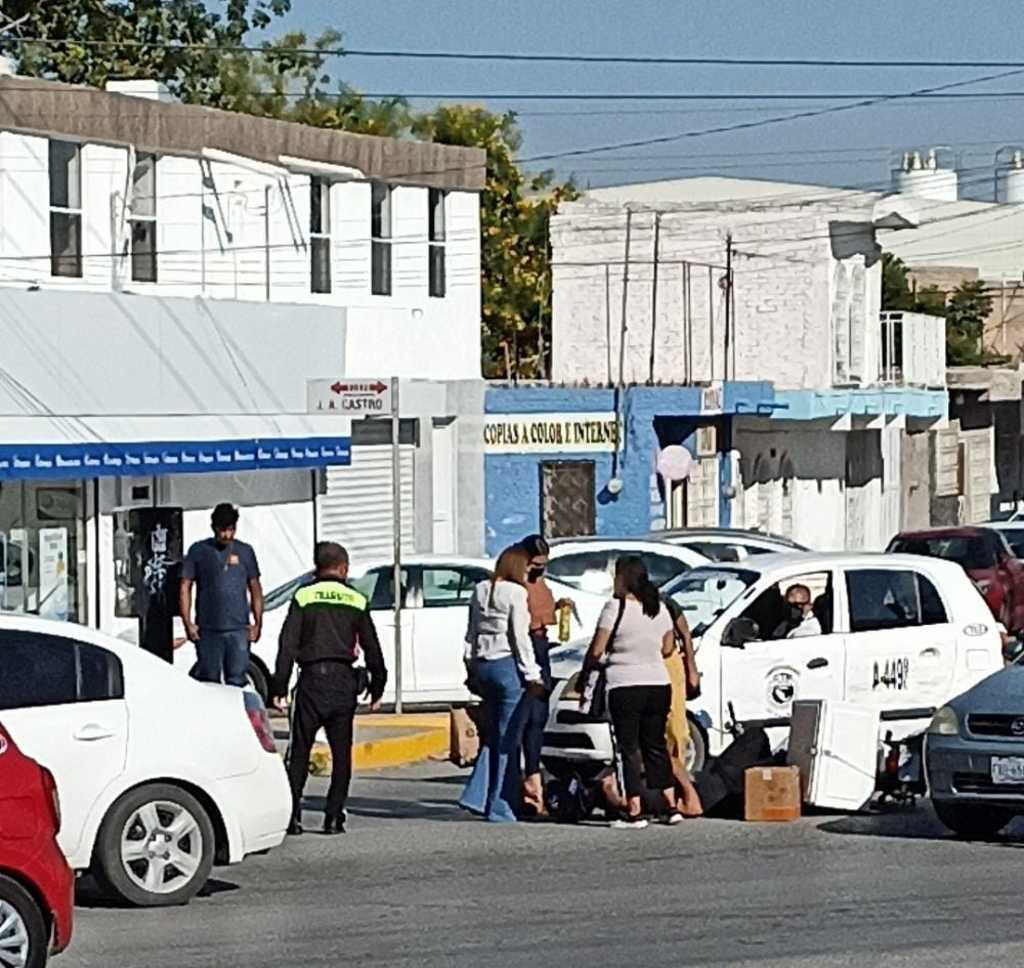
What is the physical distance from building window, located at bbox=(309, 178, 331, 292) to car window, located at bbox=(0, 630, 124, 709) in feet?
63.2

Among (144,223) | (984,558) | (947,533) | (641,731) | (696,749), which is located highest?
(144,223)

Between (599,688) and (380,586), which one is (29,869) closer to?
(599,688)

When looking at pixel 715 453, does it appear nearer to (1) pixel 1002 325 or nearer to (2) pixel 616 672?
(2) pixel 616 672

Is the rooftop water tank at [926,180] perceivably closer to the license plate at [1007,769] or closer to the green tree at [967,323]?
the green tree at [967,323]

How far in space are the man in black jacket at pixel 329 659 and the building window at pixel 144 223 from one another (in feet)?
45.9

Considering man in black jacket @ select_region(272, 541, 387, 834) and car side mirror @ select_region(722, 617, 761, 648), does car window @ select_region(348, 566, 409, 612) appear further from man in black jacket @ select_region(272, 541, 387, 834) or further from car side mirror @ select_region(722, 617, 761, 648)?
man in black jacket @ select_region(272, 541, 387, 834)

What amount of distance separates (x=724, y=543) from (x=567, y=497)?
1046cm

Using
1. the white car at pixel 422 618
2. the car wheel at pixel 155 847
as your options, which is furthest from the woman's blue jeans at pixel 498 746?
the white car at pixel 422 618

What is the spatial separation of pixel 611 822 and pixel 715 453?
1048 inches

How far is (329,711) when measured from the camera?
14234 millimetres

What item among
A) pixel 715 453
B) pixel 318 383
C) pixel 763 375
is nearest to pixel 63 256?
pixel 318 383

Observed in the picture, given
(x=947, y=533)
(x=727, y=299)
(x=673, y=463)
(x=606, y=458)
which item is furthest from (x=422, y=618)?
(x=727, y=299)

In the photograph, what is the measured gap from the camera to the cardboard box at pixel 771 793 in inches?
598

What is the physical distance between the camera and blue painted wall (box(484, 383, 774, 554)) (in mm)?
36978
